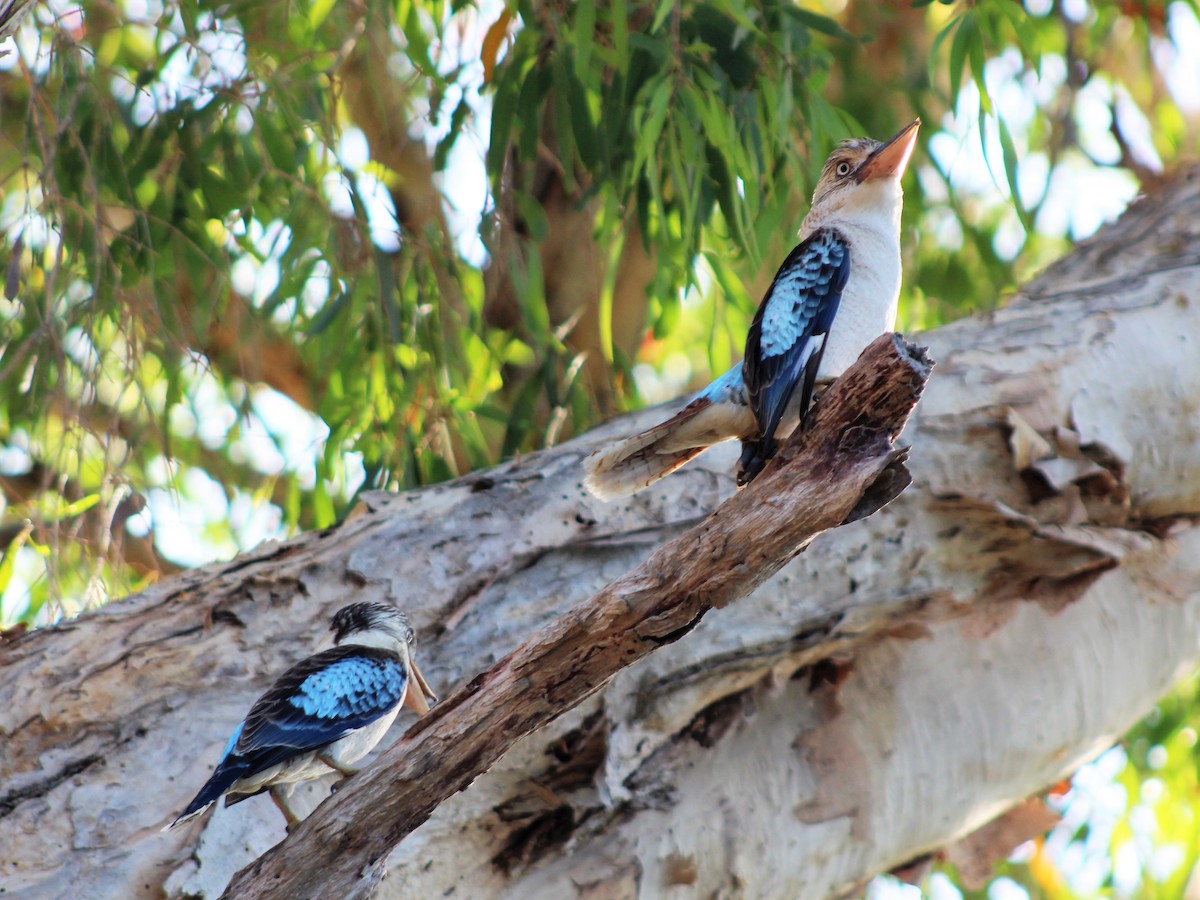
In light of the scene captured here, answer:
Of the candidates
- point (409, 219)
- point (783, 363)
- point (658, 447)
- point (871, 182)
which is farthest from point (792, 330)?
point (409, 219)

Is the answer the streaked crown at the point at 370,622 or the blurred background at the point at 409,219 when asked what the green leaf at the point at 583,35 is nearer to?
the blurred background at the point at 409,219

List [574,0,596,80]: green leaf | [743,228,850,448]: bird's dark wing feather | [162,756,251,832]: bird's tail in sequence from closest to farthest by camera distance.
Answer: [162,756,251,832]: bird's tail
[743,228,850,448]: bird's dark wing feather
[574,0,596,80]: green leaf

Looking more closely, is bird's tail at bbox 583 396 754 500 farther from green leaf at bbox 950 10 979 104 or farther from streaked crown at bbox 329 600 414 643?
green leaf at bbox 950 10 979 104

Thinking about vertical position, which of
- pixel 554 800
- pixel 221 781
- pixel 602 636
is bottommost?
pixel 554 800

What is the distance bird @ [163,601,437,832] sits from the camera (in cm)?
202

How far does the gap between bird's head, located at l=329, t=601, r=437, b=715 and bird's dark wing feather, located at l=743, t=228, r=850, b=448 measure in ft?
2.42

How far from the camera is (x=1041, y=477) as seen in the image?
287 cm

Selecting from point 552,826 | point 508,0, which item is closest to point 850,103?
point 508,0

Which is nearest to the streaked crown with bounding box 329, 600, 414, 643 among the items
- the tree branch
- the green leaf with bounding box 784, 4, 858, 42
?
the tree branch

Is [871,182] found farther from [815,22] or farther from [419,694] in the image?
[419,694]

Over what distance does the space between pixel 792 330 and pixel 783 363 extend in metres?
0.08

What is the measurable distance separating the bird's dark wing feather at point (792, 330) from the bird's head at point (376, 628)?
739mm

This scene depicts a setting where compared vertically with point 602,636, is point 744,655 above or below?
below

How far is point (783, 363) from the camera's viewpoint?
215 centimetres
